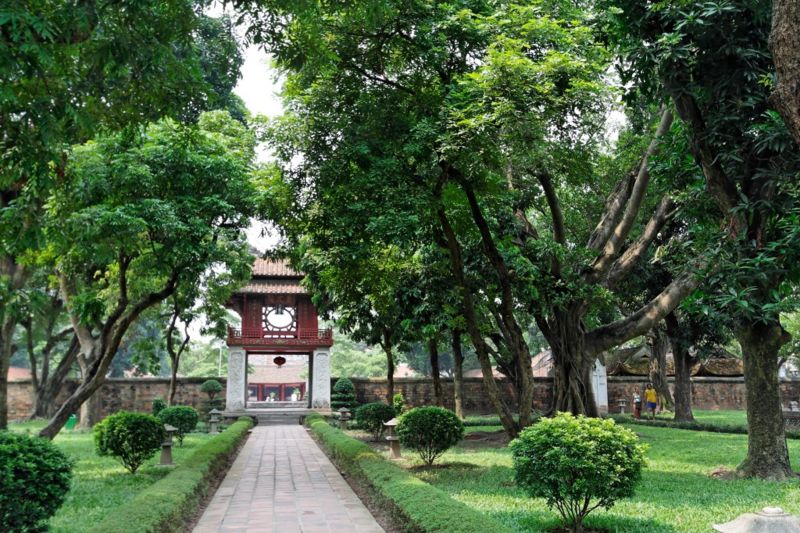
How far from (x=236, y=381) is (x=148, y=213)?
59.4 feet

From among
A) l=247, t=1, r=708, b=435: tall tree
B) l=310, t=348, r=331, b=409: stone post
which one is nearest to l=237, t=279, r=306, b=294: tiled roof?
l=310, t=348, r=331, b=409: stone post

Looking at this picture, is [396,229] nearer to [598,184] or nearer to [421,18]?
[421,18]

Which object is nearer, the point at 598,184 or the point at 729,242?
the point at 729,242

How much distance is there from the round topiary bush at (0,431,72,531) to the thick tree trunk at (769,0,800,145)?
564cm

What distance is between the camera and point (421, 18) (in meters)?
9.48

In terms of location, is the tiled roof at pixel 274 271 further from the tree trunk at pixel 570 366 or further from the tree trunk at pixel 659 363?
the tree trunk at pixel 570 366

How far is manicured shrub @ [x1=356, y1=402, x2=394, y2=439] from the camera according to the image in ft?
57.2

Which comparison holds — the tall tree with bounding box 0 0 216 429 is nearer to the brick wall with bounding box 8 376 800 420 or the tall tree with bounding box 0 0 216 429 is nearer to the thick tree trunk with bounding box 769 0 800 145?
the thick tree trunk with bounding box 769 0 800 145

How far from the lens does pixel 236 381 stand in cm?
2647

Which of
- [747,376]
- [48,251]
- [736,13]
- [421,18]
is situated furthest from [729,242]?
[48,251]

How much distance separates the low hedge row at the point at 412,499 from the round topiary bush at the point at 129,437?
3.14m

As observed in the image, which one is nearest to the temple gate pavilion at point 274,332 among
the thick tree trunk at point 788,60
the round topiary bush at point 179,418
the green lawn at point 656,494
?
the round topiary bush at point 179,418

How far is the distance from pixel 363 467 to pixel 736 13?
7.19m

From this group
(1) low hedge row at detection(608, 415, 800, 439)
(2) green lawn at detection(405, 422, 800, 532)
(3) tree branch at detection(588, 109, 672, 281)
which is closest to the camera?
(2) green lawn at detection(405, 422, 800, 532)
